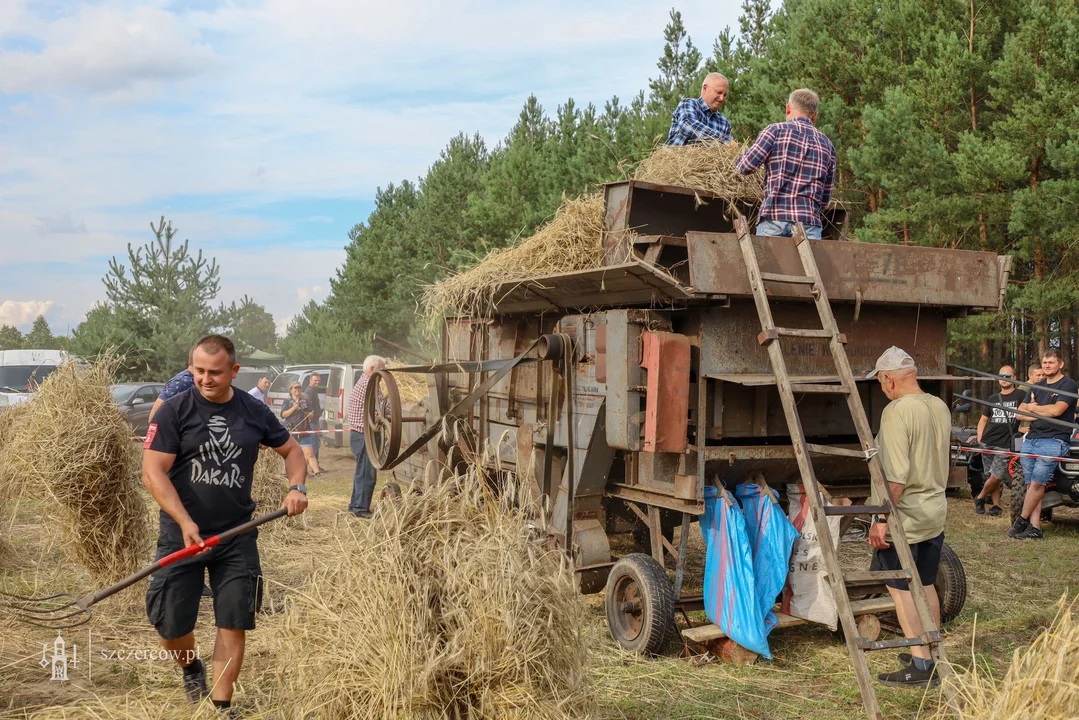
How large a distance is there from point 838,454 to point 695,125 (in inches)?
112

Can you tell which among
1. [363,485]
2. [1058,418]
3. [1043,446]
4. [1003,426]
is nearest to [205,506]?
[363,485]

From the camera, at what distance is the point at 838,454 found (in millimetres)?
4730

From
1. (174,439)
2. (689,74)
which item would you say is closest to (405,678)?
(174,439)

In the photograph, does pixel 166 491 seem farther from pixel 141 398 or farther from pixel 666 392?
pixel 141 398

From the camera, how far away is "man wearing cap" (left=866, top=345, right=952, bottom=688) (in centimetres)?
472

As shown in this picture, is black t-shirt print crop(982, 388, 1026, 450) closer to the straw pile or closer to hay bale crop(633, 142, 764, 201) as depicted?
hay bale crop(633, 142, 764, 201)

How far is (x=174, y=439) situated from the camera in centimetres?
400

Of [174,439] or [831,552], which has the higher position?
[174,439]

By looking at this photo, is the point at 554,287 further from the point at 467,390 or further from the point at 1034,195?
the point at 1034,195

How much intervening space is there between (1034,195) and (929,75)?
2.92 meters

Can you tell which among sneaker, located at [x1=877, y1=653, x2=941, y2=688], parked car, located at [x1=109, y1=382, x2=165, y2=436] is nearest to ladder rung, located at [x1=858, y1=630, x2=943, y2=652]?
sneaker, located at [x1=877, y1=653, x2=941, y2=688]

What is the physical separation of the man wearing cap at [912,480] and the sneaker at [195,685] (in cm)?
332

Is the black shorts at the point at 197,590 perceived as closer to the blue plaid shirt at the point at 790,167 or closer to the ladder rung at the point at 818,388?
the ladder rung at the point at 818,388

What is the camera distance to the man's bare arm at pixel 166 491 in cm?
387
